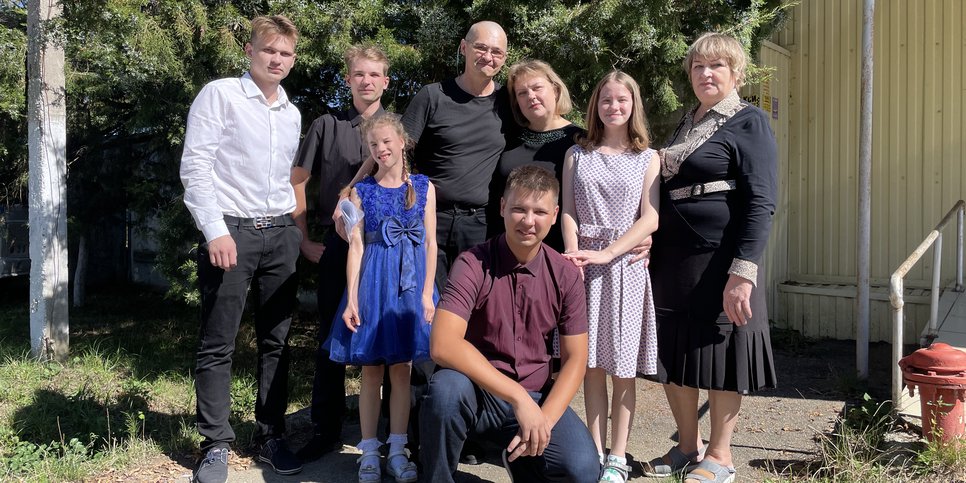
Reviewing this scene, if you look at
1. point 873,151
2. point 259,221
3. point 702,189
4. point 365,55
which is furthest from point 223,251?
point 873,151

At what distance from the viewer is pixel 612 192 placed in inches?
130

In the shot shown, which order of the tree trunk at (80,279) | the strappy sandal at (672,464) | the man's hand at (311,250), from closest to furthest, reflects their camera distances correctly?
the strappy sandal at (672,464) < the man's hand at (311,250) < the tree trunk at (80,279)

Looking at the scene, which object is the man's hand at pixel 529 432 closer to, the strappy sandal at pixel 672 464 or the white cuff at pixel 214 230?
the strappy sandal at pixel 672 464

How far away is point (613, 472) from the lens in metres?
3.26

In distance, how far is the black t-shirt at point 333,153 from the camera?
3762mm

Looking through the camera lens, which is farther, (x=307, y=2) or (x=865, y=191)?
(x=865, y=191)

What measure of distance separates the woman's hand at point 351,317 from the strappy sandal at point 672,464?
5.20ft

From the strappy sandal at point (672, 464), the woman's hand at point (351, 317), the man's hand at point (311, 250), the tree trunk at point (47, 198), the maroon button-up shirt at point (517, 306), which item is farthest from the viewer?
the tree trunk at point (47, 198)

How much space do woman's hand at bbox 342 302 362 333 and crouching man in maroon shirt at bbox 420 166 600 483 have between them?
629 millimetres

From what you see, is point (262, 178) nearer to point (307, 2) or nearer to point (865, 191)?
point (307, 2)

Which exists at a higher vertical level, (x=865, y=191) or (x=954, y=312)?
(x=865, y=191)

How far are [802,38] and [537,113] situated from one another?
5.05 metres

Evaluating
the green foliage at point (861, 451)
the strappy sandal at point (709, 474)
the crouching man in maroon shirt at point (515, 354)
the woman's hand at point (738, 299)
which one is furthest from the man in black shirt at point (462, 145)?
the green foliage at point (861, 451)

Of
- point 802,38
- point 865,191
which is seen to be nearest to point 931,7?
point 802,38
